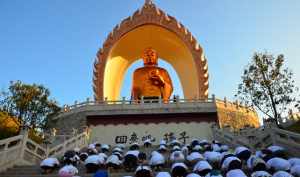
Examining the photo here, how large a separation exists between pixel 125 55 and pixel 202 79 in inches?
274

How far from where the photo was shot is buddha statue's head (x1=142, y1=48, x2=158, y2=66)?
2562 cm

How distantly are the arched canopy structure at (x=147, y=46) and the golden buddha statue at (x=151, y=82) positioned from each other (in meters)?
1.33

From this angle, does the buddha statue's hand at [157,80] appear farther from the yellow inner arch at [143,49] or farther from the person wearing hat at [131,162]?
the person wearing hat at [131,162]

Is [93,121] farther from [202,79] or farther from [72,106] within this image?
[202,79]

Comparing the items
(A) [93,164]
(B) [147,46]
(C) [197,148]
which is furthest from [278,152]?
(B) [147,46]

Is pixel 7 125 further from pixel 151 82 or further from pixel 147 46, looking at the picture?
pixel 147 46

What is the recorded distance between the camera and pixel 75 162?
9.70 metres

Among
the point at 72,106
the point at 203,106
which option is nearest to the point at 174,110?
the point at 203,106

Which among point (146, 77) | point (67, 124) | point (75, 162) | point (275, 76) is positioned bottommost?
point (75, 162)

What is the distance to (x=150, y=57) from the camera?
84.2 feet

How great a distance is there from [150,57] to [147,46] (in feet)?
4.59

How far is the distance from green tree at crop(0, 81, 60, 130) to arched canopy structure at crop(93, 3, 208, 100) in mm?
4699

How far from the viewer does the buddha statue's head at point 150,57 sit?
25.6 m

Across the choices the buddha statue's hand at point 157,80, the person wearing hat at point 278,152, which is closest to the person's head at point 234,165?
the person wearing hat at point 278,152
